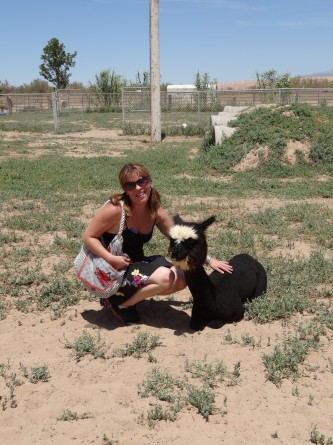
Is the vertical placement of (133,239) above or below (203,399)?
above

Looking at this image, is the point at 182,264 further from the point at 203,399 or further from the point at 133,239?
the point at 203,399

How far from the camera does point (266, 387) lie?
11.8 ft

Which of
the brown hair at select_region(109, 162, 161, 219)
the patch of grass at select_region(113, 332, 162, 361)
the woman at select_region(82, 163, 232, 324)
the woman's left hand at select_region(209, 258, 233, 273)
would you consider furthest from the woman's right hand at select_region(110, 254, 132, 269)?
the woman's left hand at select_region(209, 258, 233, 273)

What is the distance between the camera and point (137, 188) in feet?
13.9

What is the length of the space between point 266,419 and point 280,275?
2.33m

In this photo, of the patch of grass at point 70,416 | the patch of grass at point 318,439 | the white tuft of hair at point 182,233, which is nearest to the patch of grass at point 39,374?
the patch of grass at point 70,416

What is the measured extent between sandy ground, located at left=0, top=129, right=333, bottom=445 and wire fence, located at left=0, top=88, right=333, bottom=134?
551 inches

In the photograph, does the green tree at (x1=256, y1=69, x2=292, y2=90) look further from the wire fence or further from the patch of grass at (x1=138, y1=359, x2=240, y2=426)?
the patch of grass at (x1=138, y1=359, x2=240, y2=426)

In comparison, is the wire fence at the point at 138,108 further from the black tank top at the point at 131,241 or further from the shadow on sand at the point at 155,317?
the black tank top at the point at 131,241

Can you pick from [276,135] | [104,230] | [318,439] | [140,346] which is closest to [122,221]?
[104,230]

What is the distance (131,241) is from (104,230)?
287 millimetres

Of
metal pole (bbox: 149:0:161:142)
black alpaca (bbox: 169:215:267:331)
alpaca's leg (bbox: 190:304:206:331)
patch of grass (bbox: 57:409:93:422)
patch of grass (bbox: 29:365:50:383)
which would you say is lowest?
patch of grass (bbox: 57:409:93:422)

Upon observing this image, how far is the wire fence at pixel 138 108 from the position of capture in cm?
2219

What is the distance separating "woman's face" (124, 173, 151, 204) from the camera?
420 centimetres
